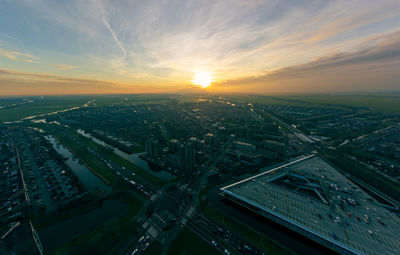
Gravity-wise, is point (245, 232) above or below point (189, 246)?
below

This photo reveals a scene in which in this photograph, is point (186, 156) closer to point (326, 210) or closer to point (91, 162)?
point (326, 210)

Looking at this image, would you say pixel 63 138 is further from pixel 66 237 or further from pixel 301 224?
pixel 301 224

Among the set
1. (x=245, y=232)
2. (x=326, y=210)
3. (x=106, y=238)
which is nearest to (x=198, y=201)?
(x=245, y=232)

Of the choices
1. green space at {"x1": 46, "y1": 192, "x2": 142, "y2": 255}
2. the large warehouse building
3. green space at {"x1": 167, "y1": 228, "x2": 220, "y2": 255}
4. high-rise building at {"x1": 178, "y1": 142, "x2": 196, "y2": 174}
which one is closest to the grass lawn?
high-rise building at {"x1": 178, "y1": 142, "x2": 196, "y2": 174}

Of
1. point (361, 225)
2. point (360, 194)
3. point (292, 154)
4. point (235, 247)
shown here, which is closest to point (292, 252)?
point (235, 247)

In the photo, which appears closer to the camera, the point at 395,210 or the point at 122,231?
the point at 122,231

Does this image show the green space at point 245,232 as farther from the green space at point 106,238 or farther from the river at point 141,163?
the river at point 141,163

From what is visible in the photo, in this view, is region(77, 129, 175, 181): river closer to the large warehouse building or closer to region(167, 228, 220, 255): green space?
the large warehouse building
